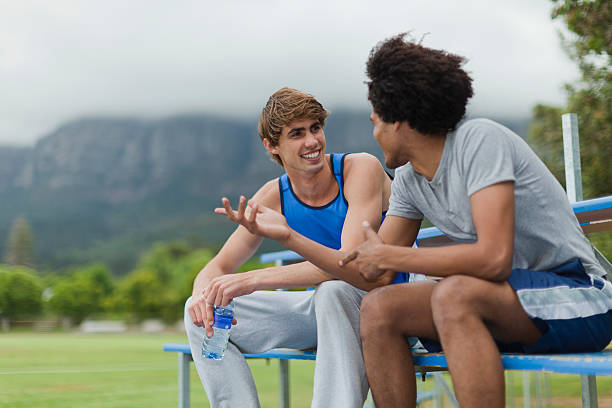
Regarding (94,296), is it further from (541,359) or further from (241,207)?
(541,359)

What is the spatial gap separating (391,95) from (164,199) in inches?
6208

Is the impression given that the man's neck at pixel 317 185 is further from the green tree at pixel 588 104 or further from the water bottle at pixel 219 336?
the green tree at pixel 588 104

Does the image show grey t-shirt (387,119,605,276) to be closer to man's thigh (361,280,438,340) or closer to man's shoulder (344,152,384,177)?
man's thigh (361,280,438,340)

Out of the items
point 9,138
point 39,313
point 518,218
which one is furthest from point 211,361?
point 9,138

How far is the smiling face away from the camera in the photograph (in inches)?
88.3

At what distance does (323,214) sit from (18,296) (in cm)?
7854

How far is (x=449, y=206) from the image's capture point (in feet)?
5.48

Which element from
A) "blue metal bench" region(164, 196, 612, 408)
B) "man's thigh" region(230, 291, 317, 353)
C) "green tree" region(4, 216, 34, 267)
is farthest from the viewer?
"green tree" region(4, 216, 34, 267)

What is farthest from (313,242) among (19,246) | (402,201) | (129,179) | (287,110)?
(129,179)

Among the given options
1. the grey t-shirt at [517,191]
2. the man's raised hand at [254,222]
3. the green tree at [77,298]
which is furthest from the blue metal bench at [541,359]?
the green tree at [77,298]

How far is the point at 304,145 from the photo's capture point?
2.25m

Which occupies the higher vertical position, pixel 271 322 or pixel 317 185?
pixel 317 185

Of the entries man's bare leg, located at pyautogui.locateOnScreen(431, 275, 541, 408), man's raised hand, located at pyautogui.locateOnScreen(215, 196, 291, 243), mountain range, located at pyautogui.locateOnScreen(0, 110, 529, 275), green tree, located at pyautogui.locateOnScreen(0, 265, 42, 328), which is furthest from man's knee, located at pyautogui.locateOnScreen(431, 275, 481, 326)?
mountain range, located at pyautogui.locateOnScreen(0, 110, 529, 275)

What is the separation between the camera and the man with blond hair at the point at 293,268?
202cm
